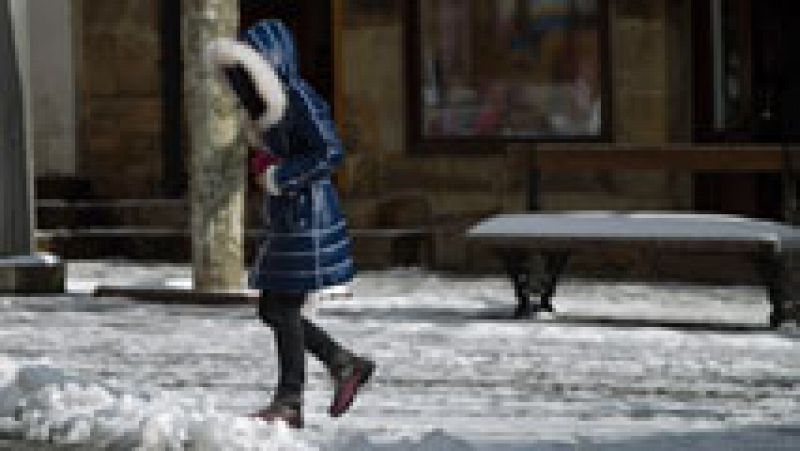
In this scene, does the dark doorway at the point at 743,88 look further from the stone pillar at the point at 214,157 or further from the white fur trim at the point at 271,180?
the white fur trim at the point at 271,180

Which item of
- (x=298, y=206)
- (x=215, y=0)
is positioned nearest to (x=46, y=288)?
(x=215, y=0)

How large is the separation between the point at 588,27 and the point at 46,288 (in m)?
5.80

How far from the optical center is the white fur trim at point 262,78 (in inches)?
286

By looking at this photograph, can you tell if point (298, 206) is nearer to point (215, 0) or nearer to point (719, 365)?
point (719, 365)

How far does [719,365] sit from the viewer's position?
10.1 metres

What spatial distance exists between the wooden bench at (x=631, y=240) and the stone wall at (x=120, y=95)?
263 inches

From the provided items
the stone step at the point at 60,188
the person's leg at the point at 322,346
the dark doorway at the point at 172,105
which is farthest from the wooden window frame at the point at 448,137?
the person's leg at the point at 322,346

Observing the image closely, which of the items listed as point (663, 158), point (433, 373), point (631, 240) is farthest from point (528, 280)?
point (433, 373)

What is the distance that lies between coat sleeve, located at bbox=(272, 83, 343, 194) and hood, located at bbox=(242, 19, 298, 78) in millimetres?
106

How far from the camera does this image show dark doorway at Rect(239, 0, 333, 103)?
18.7 m

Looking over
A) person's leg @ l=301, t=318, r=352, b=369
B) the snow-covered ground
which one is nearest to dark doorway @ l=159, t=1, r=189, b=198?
the snow-covered ground

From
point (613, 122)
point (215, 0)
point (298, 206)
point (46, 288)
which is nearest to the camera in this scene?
point (298, 206)

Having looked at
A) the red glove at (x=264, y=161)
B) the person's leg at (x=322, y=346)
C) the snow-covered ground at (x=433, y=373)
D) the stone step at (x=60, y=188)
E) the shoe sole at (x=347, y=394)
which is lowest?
the snow-covered ground at (x=433, y=373)

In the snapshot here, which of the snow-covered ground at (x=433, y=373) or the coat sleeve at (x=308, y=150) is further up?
the coat sleeve at (x=308, y=150)
